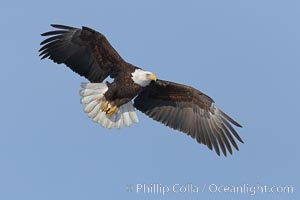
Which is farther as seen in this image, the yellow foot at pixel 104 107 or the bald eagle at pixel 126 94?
the yellow foot at pixel 104 107

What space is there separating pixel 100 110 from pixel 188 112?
4.68ft

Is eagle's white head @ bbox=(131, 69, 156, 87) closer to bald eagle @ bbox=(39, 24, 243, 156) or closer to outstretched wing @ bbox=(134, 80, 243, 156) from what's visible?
bald eagle @ bbox=(39, 24, 243, 156)

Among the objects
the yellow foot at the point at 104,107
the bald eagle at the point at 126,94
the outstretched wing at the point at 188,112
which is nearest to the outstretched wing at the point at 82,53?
the bald eagle at the point at 126,94

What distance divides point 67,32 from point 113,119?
5.19 feet

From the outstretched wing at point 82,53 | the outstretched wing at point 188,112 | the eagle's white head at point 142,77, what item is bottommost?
the outstretched wing at point 188,112

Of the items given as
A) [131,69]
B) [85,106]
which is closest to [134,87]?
[131,69]

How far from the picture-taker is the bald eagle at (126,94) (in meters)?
9.27

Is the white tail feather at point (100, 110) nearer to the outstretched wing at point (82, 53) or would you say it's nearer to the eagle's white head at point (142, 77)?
the outstretched wing at point (82, 53)

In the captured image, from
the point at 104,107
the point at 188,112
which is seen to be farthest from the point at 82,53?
the point at 188,112

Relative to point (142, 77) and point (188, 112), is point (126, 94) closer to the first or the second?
point (142, 77)

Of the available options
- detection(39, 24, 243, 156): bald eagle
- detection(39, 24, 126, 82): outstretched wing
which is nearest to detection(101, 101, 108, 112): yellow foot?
detection(39, 24, 243, 156): bald eagle

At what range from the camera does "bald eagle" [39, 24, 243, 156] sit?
9273 mm

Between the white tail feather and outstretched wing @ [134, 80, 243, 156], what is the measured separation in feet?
0.71

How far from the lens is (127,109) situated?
9766 millimetres
